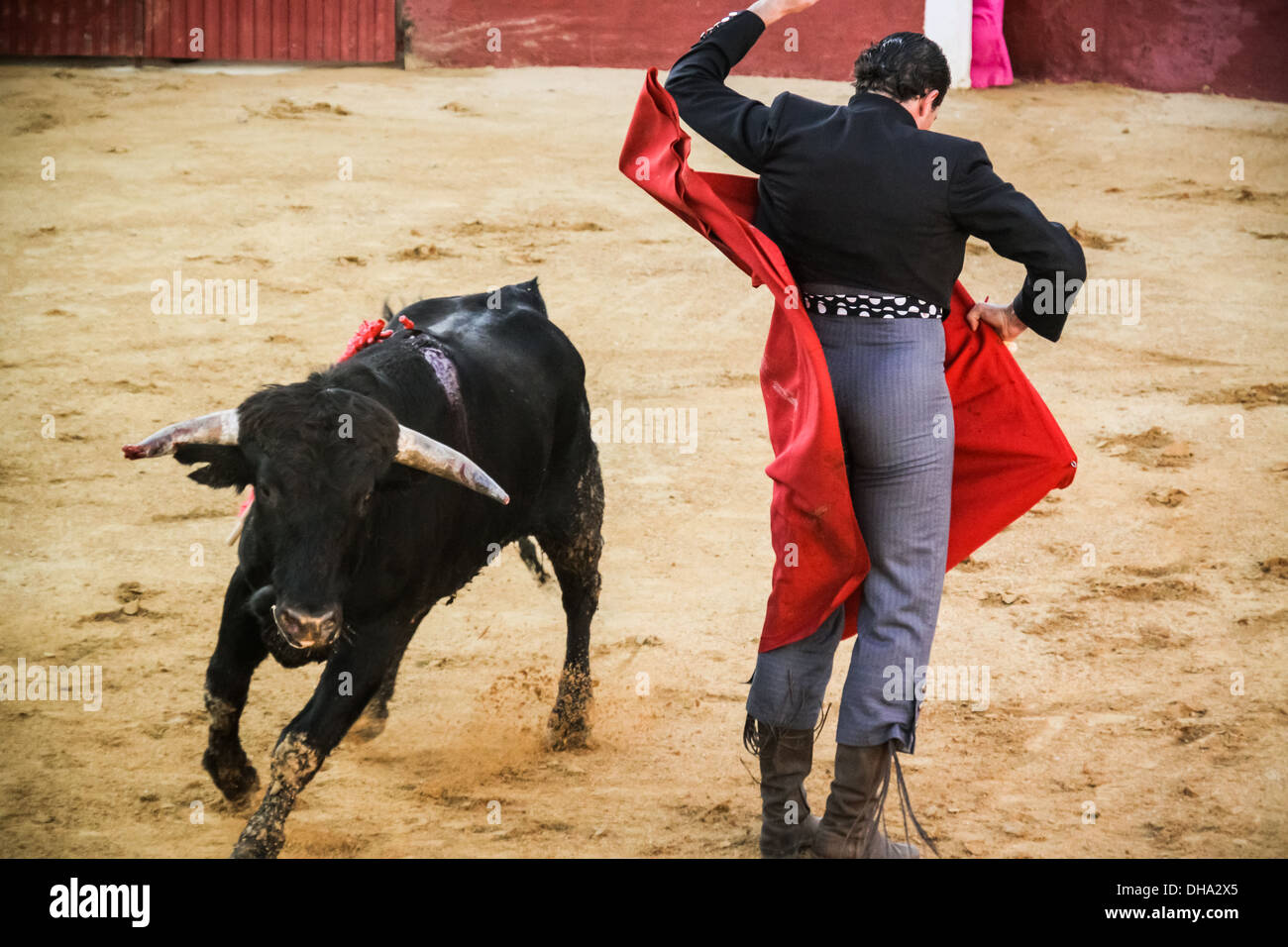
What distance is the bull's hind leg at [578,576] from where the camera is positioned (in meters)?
3.96

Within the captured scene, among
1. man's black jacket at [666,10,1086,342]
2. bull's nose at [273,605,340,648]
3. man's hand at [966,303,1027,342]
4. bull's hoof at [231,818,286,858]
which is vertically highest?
man's black jacket at [666,10,1086,342]

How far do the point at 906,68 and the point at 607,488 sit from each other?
3.14 meters

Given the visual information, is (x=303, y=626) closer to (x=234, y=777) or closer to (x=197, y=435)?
(x=197, y=435)

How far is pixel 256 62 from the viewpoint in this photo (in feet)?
34.7

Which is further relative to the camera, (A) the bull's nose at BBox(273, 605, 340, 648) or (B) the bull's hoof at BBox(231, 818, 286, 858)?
(B) the bull's hoof at BBox(231, 818, 286, 858)

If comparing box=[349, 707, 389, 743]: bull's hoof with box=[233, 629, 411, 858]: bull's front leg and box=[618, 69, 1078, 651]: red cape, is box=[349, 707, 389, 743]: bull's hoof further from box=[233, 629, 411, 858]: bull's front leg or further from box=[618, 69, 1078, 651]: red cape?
box=[618, 69, 1078, 651]: red cape

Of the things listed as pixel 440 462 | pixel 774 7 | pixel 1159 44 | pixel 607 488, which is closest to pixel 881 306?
pixel 774 7

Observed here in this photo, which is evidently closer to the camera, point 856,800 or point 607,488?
point 856,800

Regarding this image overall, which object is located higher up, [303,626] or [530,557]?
[303,626]

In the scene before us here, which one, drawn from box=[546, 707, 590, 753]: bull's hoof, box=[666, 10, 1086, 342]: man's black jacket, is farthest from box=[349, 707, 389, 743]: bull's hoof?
box=[666, 10, 1086, 342]: man's black jacket

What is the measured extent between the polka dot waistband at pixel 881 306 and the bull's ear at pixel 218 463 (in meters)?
1.32

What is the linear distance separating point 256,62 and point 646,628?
7627mm

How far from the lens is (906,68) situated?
273cm

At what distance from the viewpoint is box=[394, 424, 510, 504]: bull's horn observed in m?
3.08
